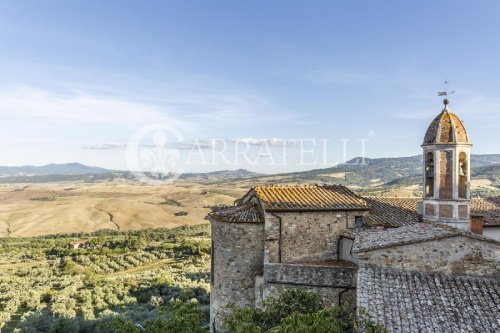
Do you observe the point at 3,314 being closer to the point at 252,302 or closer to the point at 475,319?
the point at 252,302

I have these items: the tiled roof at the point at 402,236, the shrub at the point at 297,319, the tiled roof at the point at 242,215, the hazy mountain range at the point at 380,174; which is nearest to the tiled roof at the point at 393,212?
the tiled roof at the point at 402,236

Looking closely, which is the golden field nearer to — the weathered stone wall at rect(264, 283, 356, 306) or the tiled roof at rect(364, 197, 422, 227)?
the tiled roof at rect(364, 197, 422, 227)

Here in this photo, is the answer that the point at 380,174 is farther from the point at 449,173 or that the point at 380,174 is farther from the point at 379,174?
the point at 449,173

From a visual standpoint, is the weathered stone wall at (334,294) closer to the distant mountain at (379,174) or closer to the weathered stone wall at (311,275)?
the weathered stone wall at (311,275)

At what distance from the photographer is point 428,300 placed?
9812 mm

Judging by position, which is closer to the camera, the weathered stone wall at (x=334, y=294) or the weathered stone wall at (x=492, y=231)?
the weathered stone wall at (x=334, y=294)

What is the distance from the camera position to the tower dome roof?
17453 mm

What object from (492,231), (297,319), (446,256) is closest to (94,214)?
(492,231)

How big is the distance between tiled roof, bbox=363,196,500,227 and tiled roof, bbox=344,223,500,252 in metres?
2.85

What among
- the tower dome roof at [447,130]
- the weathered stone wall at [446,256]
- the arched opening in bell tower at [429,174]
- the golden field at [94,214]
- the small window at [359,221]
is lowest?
the golden field at [94,214]

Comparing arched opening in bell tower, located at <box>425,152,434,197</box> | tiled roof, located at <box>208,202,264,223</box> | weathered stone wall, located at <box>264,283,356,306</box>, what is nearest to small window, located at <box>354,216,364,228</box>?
weathered stone wall, located at <box>264,283,356,306</box>

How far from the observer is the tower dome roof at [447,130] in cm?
1745

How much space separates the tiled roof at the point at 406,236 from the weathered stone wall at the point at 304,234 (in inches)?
78.4

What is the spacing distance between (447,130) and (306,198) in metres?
7.34
